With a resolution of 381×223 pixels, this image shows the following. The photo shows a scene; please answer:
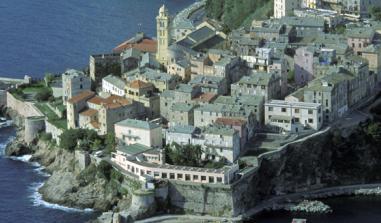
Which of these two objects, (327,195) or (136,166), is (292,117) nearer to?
(327,195)

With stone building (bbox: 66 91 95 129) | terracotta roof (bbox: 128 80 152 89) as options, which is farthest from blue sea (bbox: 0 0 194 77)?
terracotta roof (bbox: 128 80 152 89)

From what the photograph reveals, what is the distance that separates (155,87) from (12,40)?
35.4 m

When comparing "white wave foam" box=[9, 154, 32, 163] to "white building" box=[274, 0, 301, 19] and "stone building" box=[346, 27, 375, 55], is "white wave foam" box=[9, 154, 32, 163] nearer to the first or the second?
"stone building" box=[346, 27, 375, 55]

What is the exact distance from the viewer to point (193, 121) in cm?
8469

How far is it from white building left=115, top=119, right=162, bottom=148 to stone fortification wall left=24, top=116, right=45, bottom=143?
385 inches

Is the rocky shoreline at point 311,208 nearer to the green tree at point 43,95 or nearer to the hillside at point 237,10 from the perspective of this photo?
the green tree at point 43,95

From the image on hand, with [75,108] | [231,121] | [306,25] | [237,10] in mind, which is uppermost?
[237,10]

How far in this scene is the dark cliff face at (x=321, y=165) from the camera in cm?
8044

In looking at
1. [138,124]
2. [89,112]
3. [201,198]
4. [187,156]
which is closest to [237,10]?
[89,112]

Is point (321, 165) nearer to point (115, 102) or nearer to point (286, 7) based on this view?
point (115, 102)

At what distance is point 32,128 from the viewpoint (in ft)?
301

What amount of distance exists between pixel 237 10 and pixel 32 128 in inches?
1492

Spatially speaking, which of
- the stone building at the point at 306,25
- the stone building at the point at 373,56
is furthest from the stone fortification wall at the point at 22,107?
the stone building at the point at 373,56

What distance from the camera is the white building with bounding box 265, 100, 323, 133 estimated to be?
8325 centimetres
